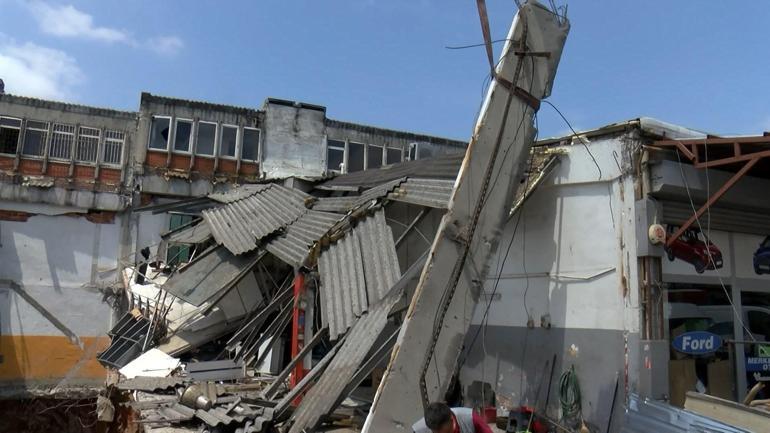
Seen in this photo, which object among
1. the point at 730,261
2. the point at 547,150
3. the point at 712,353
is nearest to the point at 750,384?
the point at 712,353

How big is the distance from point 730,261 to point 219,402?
23.9 ft

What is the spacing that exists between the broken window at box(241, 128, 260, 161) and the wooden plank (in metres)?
18.6

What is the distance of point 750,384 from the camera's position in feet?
24.7

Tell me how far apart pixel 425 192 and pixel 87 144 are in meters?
17.1

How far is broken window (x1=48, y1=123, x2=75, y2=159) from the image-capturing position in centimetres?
1988

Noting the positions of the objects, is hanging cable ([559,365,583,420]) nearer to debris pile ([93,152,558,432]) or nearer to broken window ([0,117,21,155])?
debris pile ([93,152,558,432])

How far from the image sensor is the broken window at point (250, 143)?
71.6 ft

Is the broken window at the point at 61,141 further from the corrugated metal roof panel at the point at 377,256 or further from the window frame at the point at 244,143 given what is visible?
the corrugated metal roof panel at the point at 377,256

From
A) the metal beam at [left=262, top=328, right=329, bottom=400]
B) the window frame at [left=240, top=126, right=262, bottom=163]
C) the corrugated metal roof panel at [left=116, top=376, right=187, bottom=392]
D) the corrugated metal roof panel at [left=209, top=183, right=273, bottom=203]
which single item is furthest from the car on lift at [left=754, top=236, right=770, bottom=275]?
the window frame at [left=240, top=126, right=262, bottom=163]

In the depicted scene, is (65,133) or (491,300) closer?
(491,300)

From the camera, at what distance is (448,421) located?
3.57 m

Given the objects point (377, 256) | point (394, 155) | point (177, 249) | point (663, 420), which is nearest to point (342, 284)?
point (377, 256)

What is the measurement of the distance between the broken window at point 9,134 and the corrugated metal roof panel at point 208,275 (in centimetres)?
1269

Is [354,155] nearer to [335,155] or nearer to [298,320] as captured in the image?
[335,155]
